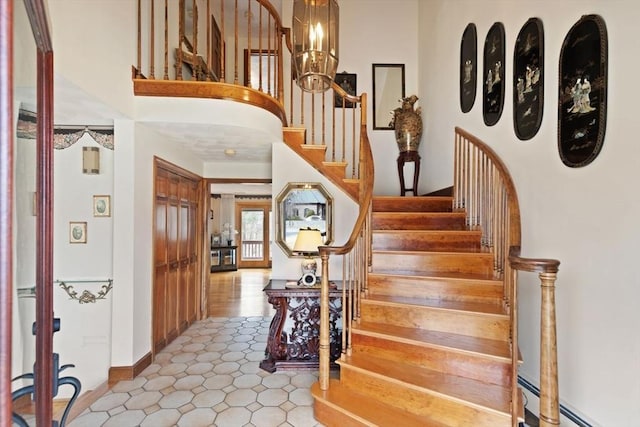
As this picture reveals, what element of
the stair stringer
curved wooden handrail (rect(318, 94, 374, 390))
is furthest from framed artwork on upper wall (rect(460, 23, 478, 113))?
the stair stringer

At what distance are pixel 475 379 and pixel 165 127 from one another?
3301 millimetres

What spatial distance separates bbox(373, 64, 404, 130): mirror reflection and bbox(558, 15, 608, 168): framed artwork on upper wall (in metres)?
3.02

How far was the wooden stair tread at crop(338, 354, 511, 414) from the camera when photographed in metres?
1.80

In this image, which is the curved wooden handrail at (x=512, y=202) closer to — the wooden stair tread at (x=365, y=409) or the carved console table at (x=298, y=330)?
the wooden stair tread at (x=365, y=409)

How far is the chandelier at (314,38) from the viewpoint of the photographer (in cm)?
183

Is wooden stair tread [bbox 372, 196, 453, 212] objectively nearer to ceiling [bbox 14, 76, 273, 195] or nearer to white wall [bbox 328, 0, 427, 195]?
white wall [bbox 328, 0, 427, 195]

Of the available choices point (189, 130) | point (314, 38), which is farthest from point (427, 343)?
point (189, 130)

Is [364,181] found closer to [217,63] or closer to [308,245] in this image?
[308,245]

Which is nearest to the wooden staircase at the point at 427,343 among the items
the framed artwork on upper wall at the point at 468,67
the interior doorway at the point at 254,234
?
the framed artwork on upper wall at the point at 468,67

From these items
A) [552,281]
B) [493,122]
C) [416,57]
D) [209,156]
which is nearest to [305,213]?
[209,156]

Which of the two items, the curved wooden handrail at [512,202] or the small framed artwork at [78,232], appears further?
the small framed artwork at [78,232]

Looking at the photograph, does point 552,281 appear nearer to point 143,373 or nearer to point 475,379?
point 475,379

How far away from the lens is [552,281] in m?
1.53

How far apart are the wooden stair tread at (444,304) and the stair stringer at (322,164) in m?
1.48
